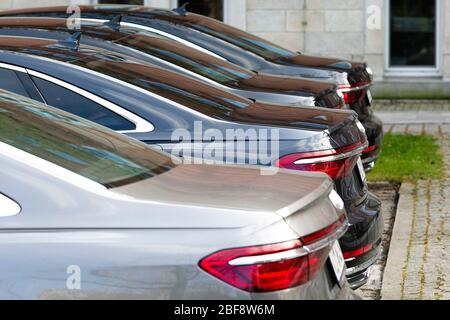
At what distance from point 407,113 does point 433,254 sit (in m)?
8.89

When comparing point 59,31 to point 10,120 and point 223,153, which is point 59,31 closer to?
point 223,153

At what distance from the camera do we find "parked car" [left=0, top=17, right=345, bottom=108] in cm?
862

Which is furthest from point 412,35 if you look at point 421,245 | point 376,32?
point 421,245

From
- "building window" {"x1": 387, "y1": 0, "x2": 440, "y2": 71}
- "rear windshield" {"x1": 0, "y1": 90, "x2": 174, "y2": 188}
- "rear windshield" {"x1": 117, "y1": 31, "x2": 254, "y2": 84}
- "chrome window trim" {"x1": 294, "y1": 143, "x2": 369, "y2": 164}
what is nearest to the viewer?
→ "rear windshield" {"x1": 0, "y1": 90, "x2": 174, "y2": 188}

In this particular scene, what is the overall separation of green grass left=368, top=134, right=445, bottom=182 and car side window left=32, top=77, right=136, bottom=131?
5.27m

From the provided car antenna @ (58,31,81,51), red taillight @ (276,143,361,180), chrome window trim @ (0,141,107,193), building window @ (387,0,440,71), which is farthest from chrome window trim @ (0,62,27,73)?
building window @ (387,0,440,71)

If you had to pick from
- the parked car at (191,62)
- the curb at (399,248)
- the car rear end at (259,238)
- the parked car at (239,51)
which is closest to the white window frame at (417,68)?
the parked car at (239,51)

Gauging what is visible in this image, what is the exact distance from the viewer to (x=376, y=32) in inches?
741

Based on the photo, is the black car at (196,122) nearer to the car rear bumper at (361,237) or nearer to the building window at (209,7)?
the car rear bumper at (361,237)

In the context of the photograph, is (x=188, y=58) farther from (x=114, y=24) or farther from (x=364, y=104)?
(x=364, y=104)

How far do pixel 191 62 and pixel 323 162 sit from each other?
9.45ft

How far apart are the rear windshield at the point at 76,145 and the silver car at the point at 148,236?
0.02 meters

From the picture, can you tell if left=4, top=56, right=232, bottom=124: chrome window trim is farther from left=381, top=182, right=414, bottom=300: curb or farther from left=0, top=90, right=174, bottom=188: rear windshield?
left=381, top=182, right=414, bottom=300: curb

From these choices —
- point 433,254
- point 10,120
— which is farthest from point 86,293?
point 433,254
